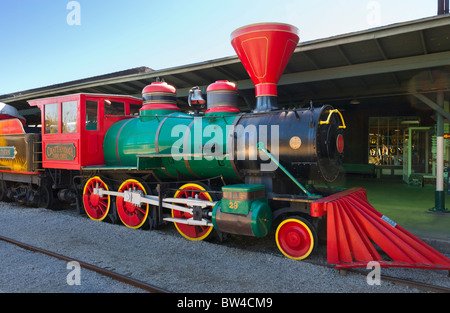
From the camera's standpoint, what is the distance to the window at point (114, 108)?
7.32 meters

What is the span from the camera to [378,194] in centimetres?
1038

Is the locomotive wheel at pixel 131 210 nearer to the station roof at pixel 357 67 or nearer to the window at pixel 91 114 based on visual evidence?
the window at pixel 91 114

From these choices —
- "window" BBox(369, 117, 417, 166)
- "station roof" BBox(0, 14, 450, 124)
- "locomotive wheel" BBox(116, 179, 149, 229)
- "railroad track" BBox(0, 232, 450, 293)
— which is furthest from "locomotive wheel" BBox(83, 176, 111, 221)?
"window" BBox(369, 117, 417, 166)

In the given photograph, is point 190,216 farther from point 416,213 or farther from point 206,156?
point 416,213

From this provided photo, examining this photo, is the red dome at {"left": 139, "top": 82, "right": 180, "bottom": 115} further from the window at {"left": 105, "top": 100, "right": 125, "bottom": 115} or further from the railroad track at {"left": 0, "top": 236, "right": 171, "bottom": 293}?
the railroad track at {"left": 0, "top": 236, "right": 171, "bottom": 293}

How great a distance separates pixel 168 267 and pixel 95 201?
11.4 ft

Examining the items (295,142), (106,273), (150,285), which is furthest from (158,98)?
(150,285)

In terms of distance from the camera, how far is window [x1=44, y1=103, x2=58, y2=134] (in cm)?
748

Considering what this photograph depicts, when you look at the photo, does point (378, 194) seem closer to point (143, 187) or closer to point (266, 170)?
point (266, 170)

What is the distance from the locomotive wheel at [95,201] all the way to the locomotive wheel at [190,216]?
1836 mm

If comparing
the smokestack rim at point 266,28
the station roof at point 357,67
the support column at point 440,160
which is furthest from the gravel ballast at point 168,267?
the support column at point 440,160

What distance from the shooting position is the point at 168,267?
14.0 ft
